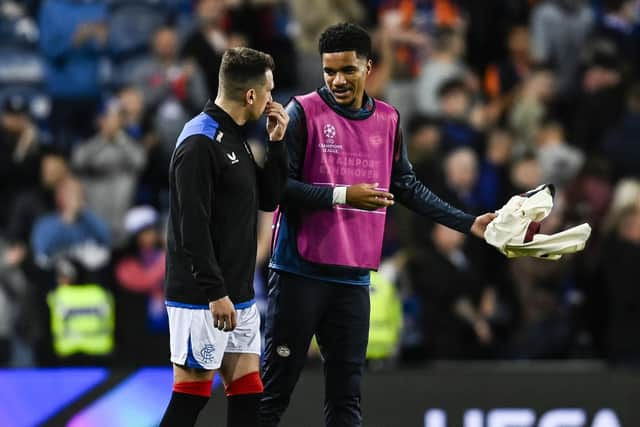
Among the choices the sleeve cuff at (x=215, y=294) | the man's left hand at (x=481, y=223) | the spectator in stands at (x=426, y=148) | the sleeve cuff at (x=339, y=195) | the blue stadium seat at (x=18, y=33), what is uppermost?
the blue stadium seat at (x=18, y=33)

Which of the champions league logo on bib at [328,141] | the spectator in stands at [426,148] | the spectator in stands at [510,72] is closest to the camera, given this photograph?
the champions league logo on bib at [328,141]

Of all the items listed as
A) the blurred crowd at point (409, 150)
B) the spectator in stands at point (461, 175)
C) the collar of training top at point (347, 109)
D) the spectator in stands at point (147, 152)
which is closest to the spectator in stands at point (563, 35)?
the blurred crowd at point (409, 150)

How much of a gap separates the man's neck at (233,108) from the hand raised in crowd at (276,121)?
110 millimetres

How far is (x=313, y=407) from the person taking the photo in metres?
7.80


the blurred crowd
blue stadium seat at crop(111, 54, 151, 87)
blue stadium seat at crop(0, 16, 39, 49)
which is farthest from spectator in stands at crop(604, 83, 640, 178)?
blue stadium seat at crop(0, 16, 39, 49)

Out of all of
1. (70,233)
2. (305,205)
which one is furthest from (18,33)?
(305,205)

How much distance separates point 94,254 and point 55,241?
342 mm

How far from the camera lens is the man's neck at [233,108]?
5.93 meters

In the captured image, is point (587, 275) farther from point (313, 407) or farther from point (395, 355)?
point (313, 407)

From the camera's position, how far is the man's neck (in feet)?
19.4

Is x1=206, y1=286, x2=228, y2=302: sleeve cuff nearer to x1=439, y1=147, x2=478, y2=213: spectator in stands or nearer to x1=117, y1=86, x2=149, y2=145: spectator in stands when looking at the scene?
x1=439, y1=147, x2=478, y2=213: spectator in stands

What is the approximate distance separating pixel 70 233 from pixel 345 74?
16.3 feet

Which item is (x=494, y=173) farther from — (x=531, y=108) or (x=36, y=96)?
(x=36, y=96)

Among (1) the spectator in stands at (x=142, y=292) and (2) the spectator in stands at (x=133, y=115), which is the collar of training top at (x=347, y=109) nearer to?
(1) the spectator in stands at (x=142, y=292)
